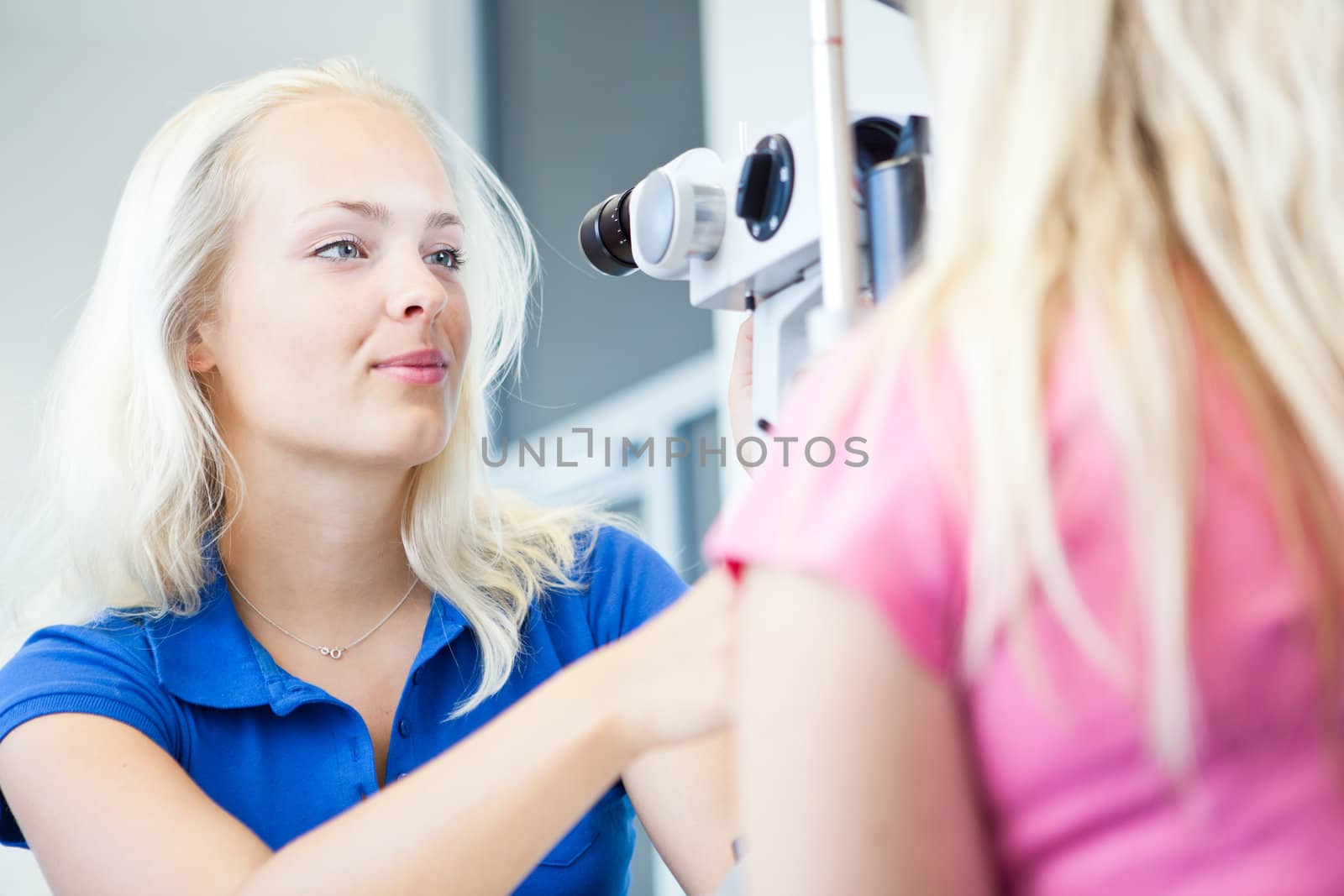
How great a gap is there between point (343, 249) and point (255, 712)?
17.5 inches

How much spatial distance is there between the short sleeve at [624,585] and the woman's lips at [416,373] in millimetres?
293

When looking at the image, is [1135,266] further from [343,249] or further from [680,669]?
[343,249]

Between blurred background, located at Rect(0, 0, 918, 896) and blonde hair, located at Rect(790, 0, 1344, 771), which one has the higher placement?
blurred background, located at Rect(0, 0, 918, 896)

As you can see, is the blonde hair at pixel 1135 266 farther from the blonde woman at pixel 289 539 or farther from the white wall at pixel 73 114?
the white wall at pixel 73 114

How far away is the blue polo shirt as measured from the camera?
996mm

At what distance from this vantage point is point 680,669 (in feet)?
1.82

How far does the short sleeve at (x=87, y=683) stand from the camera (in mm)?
951

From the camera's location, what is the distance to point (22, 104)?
228 cm

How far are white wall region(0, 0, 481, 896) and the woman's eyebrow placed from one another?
1241 millimetres

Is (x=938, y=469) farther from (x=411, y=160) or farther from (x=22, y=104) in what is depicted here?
(x=22, y=104)

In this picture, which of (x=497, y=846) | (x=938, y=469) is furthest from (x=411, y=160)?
(x=938, y=469)

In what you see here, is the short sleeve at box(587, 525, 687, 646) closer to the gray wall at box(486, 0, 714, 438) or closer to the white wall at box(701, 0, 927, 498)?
the white wall at box(701, 0, 927, 498)

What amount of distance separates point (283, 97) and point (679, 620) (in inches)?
36.1

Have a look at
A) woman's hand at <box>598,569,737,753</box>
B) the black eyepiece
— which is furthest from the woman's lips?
woman's hand at <box>598,569,737,753</box>
